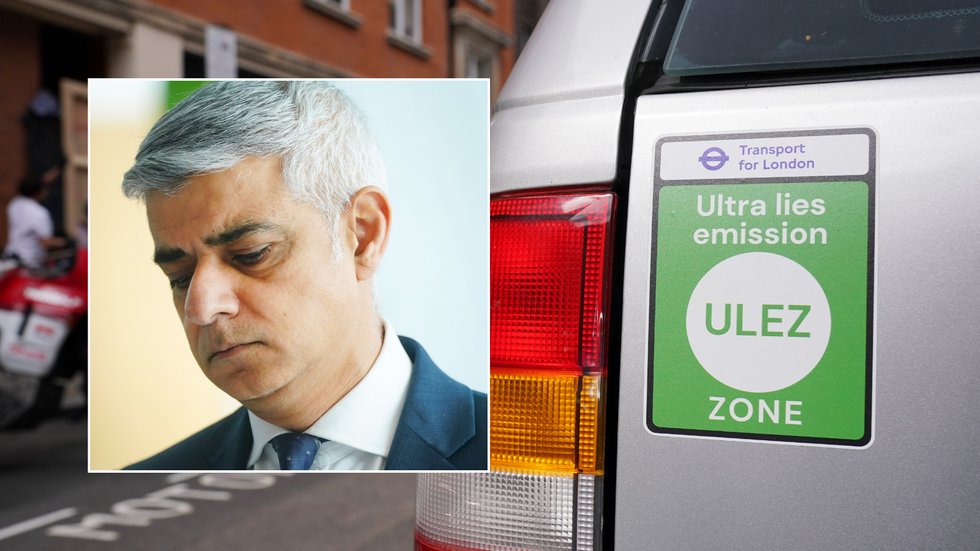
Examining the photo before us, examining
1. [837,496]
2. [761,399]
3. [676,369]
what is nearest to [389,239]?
[676,369]

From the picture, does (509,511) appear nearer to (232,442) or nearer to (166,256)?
(232,442)

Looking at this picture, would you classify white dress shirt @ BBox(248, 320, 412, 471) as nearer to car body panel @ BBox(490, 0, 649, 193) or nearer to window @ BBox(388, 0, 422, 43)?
car body panel @ BBox(490, 0, 649, 193)

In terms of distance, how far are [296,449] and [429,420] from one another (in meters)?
0.23

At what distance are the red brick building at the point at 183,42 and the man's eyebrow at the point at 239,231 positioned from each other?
15.5 ft

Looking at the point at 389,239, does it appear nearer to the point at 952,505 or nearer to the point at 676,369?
the point at 676,369

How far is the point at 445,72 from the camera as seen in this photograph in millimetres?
16688

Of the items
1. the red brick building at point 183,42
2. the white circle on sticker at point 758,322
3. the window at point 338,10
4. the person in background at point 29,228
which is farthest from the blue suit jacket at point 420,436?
the window at point 338,10

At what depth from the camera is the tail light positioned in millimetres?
1244

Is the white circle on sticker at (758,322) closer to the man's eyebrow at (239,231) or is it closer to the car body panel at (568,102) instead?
the car body panel at (568,102)

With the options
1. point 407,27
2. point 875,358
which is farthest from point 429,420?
point 407,27

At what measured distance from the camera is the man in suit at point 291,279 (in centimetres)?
135

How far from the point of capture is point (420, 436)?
1359mm

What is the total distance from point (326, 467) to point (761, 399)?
0.70m

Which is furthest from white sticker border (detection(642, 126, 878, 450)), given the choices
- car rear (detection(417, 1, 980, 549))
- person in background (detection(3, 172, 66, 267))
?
person in background (detection(3, 172, 66, 267))
